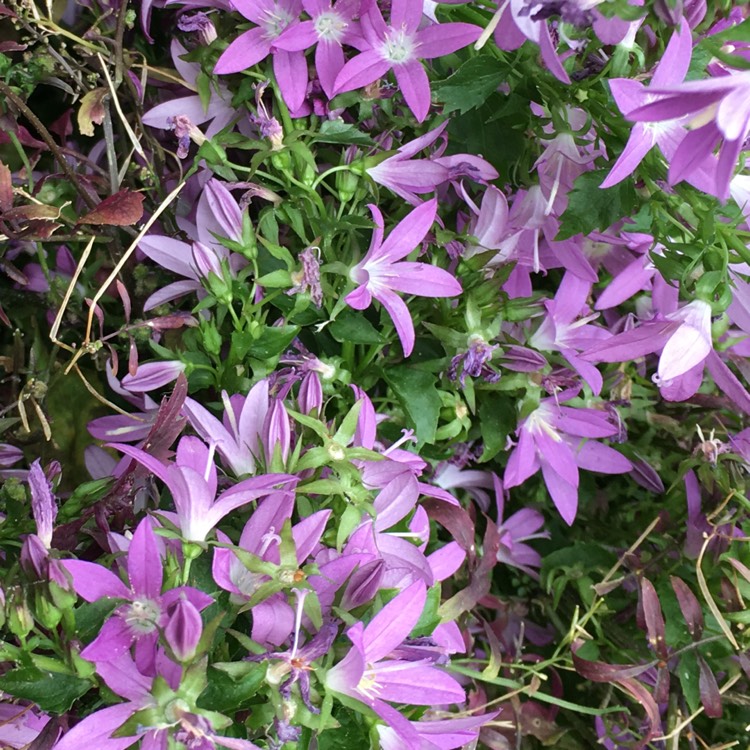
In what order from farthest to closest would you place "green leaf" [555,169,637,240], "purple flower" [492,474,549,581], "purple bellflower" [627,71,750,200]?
"purple flower" [492,474,549,581]
"green leaf" [555,169,637,240]
"purple bellflower" [627,71,750,200]

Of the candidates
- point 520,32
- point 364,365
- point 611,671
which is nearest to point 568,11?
point 520,32

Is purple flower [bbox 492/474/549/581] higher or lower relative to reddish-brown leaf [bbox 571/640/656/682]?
lower

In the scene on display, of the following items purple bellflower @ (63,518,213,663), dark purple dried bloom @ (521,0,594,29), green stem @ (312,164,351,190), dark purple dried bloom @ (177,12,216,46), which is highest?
dark purple dried bloom @ (521,0,594,29)

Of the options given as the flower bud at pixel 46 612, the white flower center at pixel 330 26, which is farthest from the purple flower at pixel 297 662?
the white flower center at pixel 330 26

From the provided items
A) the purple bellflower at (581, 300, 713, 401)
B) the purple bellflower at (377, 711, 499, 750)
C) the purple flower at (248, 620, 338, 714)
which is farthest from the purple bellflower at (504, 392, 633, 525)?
the purple flower at (248, 620, 338, 714)

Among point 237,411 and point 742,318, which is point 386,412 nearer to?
point 237,411

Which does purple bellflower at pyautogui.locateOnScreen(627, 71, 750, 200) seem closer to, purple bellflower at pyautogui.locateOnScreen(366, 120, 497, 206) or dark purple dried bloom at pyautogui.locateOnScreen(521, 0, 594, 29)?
dark purple dried bloom at pyautogui.locateOnScreen(521, 0, 594, 29)
